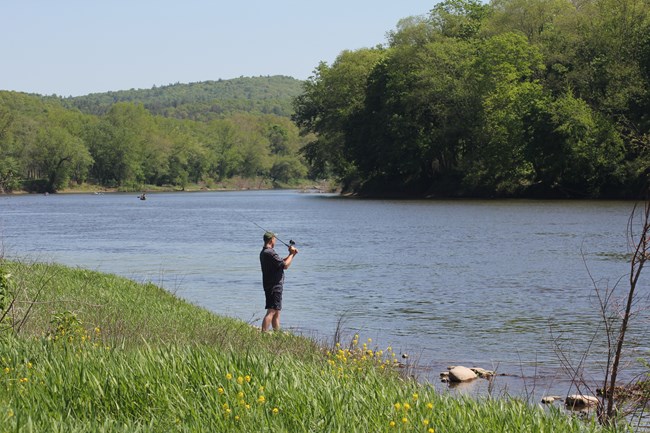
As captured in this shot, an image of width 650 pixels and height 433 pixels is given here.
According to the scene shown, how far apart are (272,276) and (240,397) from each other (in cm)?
867

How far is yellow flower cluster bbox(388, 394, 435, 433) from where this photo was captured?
6777 mm

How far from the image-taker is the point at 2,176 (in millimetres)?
13242

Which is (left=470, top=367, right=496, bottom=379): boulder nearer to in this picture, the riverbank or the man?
the man

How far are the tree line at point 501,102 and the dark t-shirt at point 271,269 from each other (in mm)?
47479

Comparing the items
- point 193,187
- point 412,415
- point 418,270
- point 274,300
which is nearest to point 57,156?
point 193,187

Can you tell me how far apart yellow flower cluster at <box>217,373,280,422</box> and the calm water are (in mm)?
6151

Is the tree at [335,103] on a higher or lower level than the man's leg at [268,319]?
higher

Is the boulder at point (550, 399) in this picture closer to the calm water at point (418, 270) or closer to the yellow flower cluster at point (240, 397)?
the calm water at point (418, 270)

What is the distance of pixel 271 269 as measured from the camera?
15.9 meters

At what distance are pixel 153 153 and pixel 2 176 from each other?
155538 millimetres

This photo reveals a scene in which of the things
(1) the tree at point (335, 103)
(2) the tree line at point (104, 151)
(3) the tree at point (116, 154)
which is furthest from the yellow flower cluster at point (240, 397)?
(3) the tree at point (116, 154)

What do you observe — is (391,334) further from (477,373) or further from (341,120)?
(341,120)

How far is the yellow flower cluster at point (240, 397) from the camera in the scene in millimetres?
7000

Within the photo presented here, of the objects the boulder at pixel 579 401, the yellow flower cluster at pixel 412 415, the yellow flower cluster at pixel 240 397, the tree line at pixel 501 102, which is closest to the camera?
the yellow flower cluster at pixel 412 415
